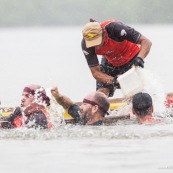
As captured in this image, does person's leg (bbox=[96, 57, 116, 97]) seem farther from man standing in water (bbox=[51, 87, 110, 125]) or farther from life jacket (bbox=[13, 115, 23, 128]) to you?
life jacket (bbox=[13, 115, 23, 128])

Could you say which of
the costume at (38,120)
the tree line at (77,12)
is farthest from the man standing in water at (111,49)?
the tree line at (77,12)

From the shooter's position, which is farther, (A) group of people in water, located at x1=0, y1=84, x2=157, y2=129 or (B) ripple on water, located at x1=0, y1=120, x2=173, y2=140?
(A) group of people in water, located at x1=0, y1=84, x2=157, y2=129

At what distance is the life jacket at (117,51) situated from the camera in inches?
489

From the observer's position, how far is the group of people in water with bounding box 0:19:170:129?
11.0 metres

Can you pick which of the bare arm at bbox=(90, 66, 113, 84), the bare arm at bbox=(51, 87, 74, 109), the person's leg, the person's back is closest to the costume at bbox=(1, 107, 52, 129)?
the bare arm at bbox=(51, 87, 74, 109)

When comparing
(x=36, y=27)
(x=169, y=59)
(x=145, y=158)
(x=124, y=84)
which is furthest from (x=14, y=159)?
(x=36, y=27)

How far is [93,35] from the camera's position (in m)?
12.0

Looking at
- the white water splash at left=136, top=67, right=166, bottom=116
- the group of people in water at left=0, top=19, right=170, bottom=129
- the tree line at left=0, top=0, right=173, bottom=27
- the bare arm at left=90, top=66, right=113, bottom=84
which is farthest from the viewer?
the tree line at left=0, top=0, right=173, bottom=27

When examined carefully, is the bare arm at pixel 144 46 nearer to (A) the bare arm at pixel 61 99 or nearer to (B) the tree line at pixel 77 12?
(A) the bare arm at pixel 61 99

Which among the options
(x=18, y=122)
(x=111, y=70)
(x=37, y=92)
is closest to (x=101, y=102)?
(x=37, y=92)

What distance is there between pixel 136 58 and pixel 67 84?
16.1 meters

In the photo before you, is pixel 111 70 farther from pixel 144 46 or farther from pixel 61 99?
pixel 61 99

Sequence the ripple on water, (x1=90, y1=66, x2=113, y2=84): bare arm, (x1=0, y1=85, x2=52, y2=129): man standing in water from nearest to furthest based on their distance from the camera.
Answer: the ripple on water, (x1=0, y1=85, x2=52, y2=129): man standing in water, (x1=90, y1=66, x2=113, y2=84): bare arm

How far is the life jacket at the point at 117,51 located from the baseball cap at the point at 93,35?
0.20m
